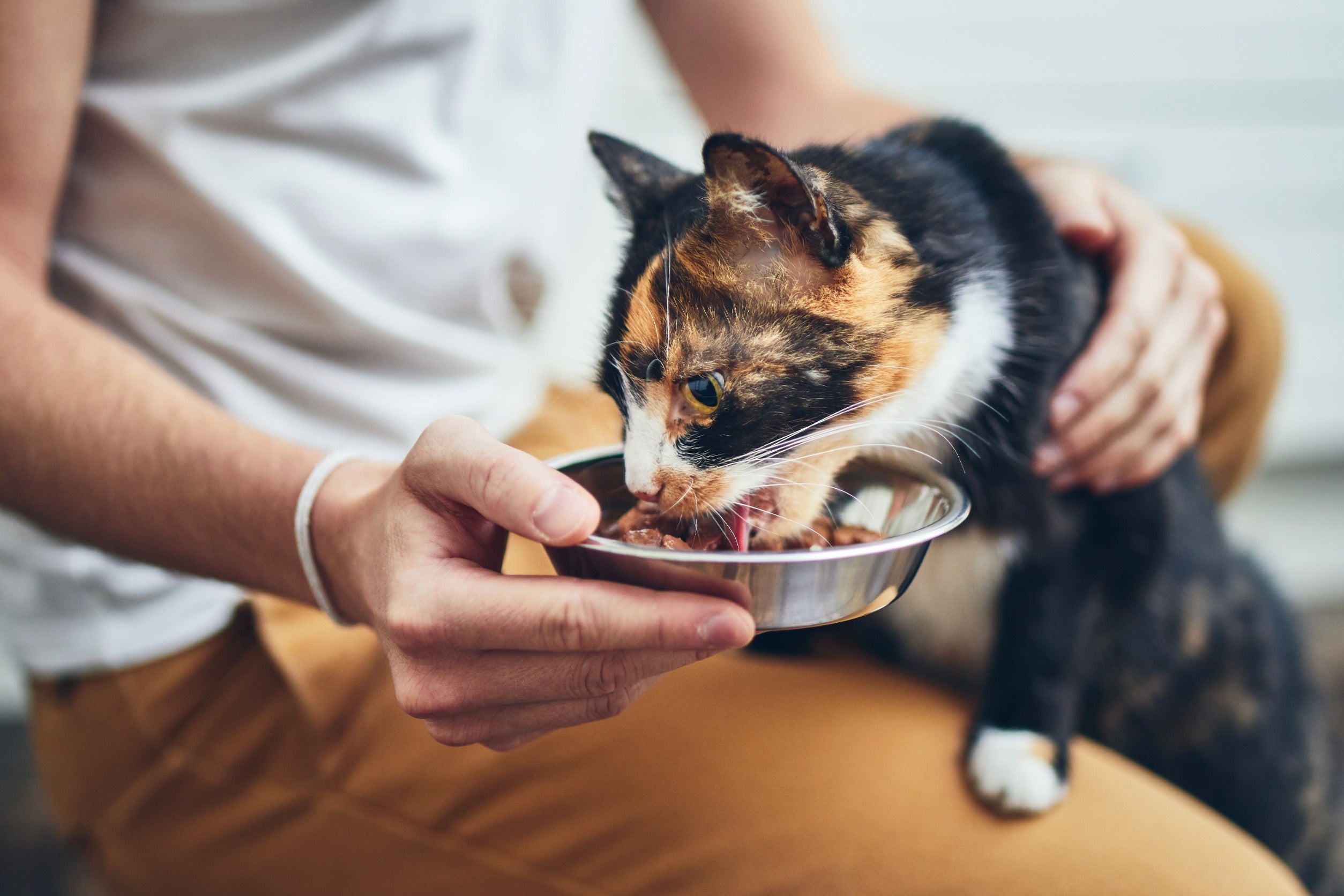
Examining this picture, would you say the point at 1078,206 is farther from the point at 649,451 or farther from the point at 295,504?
the point at 295,504

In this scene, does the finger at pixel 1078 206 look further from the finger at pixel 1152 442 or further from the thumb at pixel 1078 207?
the finger at pixel 1152 442

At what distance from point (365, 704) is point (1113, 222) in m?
0.94

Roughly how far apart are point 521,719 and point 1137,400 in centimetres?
67

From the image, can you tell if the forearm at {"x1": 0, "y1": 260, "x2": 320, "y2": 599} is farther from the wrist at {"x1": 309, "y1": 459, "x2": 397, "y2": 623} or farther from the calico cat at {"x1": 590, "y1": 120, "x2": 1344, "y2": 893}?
the calico cat at {"x1": 590, "y1": 120, "x2": 1344, "y2": 893}

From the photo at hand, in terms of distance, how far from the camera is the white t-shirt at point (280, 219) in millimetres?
942

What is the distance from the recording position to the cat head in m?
0.69

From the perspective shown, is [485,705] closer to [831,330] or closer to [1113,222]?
[831,330]

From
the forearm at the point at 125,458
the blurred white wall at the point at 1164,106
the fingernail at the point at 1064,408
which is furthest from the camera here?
the blurred white wall at the point at 1164,106

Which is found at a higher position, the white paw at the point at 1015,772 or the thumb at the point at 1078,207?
the thumb at the point at 1078,207

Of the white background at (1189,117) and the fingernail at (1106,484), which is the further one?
the white background at (1189,117)

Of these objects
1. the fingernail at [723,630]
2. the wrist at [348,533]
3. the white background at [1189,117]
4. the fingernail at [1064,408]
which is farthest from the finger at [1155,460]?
the white background at [1189,117]

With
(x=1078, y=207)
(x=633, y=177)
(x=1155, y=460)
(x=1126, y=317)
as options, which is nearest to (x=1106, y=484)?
(x=1155, y=460)

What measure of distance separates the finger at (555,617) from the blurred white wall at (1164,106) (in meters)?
1.48

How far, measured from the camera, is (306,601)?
0.77m
